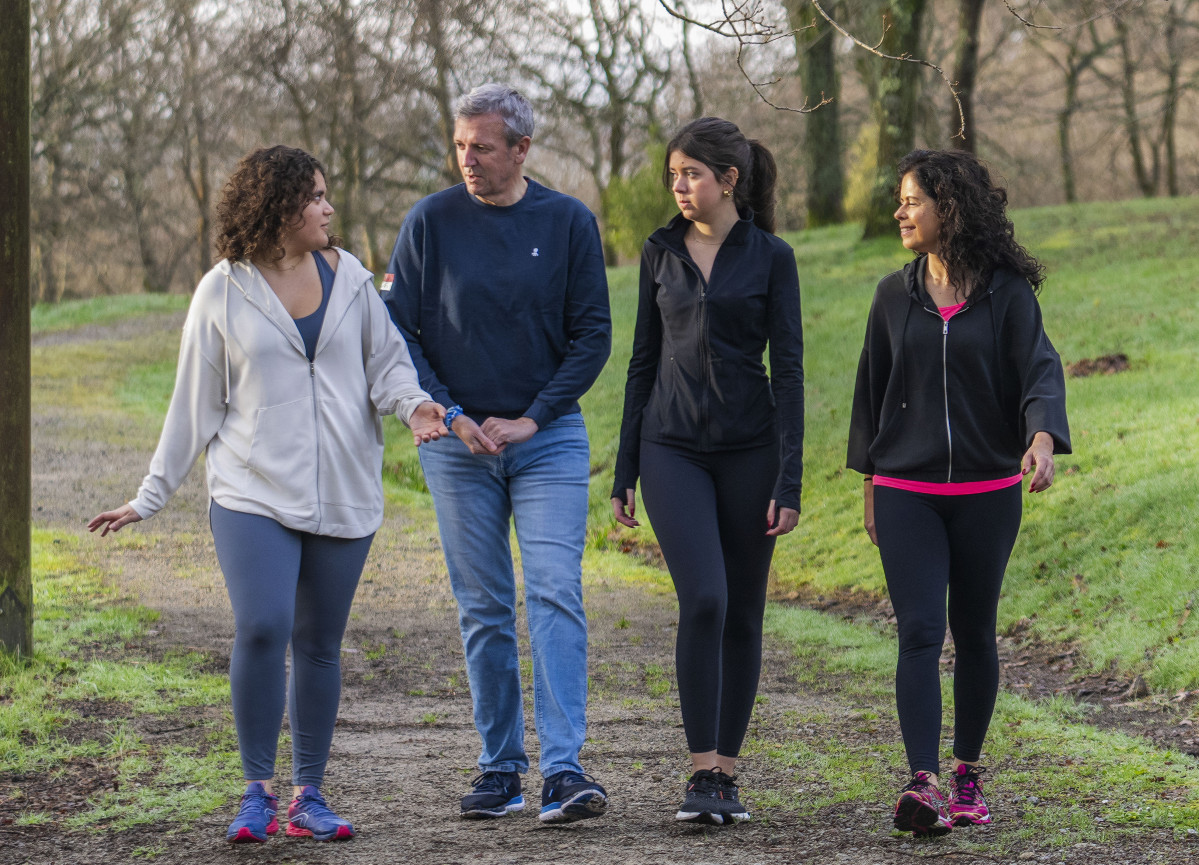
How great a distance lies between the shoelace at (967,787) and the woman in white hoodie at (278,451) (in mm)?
1910

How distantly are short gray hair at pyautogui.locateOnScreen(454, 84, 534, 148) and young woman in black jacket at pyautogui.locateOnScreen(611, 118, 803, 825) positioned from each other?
0.50m

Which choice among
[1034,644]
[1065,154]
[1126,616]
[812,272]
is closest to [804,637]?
[1034,644]

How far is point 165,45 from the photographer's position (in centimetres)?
2783

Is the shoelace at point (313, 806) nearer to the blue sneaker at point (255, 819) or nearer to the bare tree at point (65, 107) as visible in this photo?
the blue sneaker at point (255, 819)

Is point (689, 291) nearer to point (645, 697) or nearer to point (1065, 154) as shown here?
point (645, 697)

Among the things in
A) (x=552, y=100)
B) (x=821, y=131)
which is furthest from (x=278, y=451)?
(x=552, y=100)

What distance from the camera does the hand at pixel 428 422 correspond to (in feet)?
12.7

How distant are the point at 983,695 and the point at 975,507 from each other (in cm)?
62

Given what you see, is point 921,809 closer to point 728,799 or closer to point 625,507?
point 728,799

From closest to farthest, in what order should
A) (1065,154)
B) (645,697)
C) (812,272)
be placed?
(645,697) < (812,272) < (1065,154)

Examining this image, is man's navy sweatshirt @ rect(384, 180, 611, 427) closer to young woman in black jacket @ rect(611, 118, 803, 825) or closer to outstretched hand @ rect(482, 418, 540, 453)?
outstretched hand @ rect(482, 418, 540, 453)

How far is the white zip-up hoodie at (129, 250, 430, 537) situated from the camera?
12.2ft

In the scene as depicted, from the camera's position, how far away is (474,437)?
13.0 ft

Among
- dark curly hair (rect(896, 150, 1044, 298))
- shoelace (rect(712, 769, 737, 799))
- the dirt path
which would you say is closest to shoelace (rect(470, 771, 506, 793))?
the dirt path
